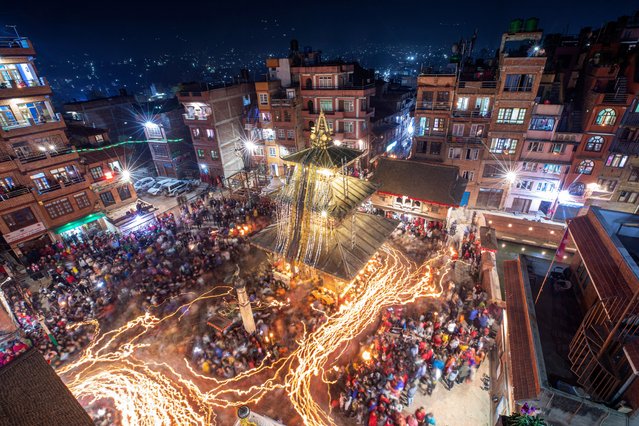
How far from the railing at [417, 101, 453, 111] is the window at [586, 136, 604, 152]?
1438cm

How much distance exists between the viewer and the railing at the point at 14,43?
27.1 m

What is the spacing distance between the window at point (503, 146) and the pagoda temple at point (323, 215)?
A: 1932 cm

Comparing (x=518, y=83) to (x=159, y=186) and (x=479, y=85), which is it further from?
(x=159, y=186)

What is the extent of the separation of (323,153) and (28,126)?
30828mm

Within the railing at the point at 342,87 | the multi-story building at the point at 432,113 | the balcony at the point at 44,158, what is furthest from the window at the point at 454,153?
the balcony at the point at 44,158

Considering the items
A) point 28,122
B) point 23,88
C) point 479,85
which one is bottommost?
point 28,122

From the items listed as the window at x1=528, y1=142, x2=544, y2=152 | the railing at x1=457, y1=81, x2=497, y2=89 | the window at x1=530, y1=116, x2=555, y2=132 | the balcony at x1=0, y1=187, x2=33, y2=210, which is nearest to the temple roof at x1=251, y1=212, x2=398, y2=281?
the railing at x1=457, y1=81, x2=497, y2=89

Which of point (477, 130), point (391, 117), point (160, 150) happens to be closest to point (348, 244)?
point (477, 130)

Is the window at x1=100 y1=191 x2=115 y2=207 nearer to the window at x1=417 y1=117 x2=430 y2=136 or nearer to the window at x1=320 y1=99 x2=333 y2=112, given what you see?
the window at x1=320 y1=99 x2=333 y2=112

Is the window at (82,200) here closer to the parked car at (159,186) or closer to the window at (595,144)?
the parked car at (159,186)

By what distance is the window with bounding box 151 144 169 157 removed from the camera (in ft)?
159

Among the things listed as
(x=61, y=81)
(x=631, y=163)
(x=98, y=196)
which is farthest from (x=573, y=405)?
(x=61, y=81)

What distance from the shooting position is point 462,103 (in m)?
33.3

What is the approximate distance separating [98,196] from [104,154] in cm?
519
